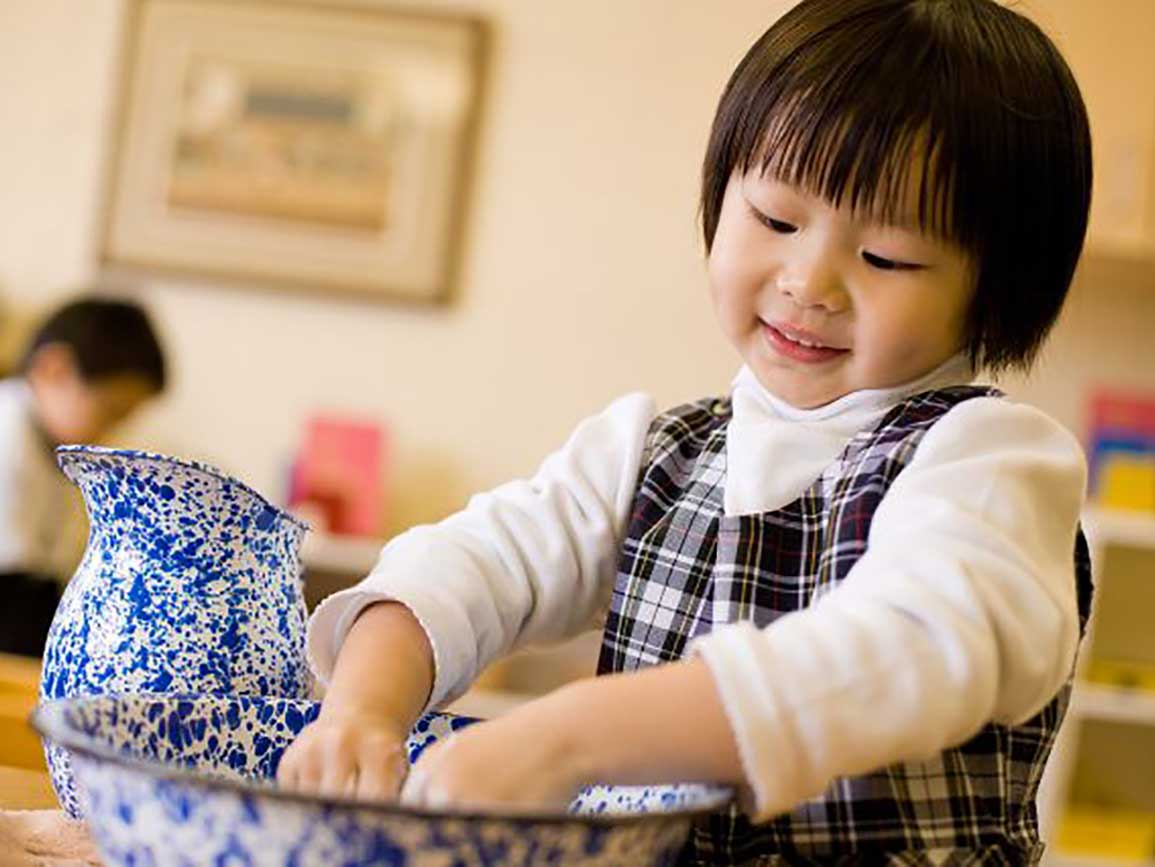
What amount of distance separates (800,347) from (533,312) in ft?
10.3

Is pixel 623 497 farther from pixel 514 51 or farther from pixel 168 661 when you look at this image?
pixel 514 51

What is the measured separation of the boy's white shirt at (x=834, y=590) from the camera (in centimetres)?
56

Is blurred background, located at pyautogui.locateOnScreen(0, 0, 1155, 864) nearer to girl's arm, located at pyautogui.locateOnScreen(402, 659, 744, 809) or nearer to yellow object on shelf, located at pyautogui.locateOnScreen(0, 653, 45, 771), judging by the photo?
yellow object on shelf, located at pyautogui.locateOnScreen(0, 653, 45, 771)

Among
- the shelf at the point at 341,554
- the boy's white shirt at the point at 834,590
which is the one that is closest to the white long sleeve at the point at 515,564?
the boy's white shirt at the point at 834,590

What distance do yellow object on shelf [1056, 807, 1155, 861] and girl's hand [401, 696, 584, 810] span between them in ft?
9.83

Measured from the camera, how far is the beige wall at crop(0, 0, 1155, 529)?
152 inches

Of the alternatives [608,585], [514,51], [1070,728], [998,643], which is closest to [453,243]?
[514,51]

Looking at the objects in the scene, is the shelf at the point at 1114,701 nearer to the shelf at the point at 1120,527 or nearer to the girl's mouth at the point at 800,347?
the shelf at the point at 1120,527

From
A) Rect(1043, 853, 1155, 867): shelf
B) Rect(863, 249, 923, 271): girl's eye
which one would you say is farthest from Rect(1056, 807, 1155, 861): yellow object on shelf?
Rect(863, 249, 923, 271): girl's eye

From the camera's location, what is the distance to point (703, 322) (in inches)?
152

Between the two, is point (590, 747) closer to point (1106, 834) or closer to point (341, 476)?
point (1106, 834)

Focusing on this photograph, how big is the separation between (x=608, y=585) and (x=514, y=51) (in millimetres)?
3172

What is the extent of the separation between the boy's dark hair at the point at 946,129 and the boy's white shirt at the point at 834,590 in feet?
0.20

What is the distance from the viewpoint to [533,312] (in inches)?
153
